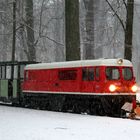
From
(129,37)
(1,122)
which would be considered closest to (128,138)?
(1,122)

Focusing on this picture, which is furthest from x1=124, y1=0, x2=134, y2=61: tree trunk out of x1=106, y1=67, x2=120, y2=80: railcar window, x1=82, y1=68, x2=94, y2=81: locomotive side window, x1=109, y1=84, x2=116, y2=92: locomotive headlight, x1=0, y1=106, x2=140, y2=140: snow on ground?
x1=0, y1=106, x2=140, y2=140: snow on ground

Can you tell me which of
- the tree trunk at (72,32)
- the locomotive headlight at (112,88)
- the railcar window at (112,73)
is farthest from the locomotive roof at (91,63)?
the tree trunk at (72,32)

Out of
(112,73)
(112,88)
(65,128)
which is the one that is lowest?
(65,128)

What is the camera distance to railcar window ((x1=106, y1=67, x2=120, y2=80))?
2241 cm

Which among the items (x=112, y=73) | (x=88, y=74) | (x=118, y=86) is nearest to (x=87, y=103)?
(x=88, y=74)

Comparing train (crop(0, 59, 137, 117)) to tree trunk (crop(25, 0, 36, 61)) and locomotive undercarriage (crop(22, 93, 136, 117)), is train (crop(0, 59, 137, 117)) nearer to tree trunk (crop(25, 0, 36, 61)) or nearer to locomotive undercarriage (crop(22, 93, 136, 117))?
locomotive undercarriage (crop(22, 93, 136, 117))

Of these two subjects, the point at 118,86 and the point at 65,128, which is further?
the point at 118,86

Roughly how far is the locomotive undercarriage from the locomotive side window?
817 mm

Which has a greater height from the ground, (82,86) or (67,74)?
(67,74)

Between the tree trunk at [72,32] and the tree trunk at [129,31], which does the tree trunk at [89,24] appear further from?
the tree trunk at [129,31]

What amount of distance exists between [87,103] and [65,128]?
688 cm

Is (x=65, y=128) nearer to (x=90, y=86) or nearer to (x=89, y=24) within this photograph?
(x=90, y=86)

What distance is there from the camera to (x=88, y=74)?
22891 millimetres

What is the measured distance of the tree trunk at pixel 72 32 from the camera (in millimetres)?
27094
